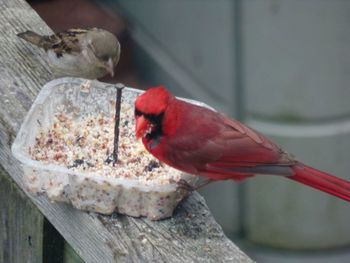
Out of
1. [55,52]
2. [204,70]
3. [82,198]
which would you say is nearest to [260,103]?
[204,70]

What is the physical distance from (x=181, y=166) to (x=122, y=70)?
3.80m

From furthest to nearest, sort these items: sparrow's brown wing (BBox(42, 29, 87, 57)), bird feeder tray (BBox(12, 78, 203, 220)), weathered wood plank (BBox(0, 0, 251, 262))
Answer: sparrow's brown wing (BBox(42, 29, 87, 57)), bird feeder tray (BBox(12, 78, 203, 220)), weathered wood plank (BBox(0, 0, 251, 262))

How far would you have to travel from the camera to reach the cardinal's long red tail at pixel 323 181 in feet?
9.24

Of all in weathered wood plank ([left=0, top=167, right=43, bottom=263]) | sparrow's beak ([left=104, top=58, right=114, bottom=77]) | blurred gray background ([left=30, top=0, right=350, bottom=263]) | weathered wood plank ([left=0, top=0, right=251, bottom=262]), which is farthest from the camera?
blurred gray background ([left=30, top=0, right=350, bottom=263])

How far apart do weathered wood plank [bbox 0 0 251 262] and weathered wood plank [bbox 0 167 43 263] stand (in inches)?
2.4

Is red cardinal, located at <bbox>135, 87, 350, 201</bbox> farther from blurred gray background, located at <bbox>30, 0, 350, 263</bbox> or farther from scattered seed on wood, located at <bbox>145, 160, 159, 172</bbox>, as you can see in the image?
blurred gray background, located at <bbox>30, 0, 350, 263</bbox>

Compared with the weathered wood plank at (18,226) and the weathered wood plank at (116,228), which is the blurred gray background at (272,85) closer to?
the weathered wood plank at (116,228)

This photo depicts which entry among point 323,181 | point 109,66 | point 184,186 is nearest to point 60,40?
point 109,66

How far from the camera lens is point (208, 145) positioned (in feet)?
10.0

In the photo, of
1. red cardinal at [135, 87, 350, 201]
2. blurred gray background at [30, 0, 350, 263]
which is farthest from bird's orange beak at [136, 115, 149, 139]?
blurred gray background at [30, 0, 350, 263]

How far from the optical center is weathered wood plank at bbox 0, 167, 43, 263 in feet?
8.61

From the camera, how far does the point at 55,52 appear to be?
3225 mm

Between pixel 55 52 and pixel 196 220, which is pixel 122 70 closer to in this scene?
pixel 55 52

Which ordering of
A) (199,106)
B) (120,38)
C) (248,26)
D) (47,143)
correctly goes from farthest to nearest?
1. (120,38)
2. (248,26)
3. (199,106)
4. (47,143)
